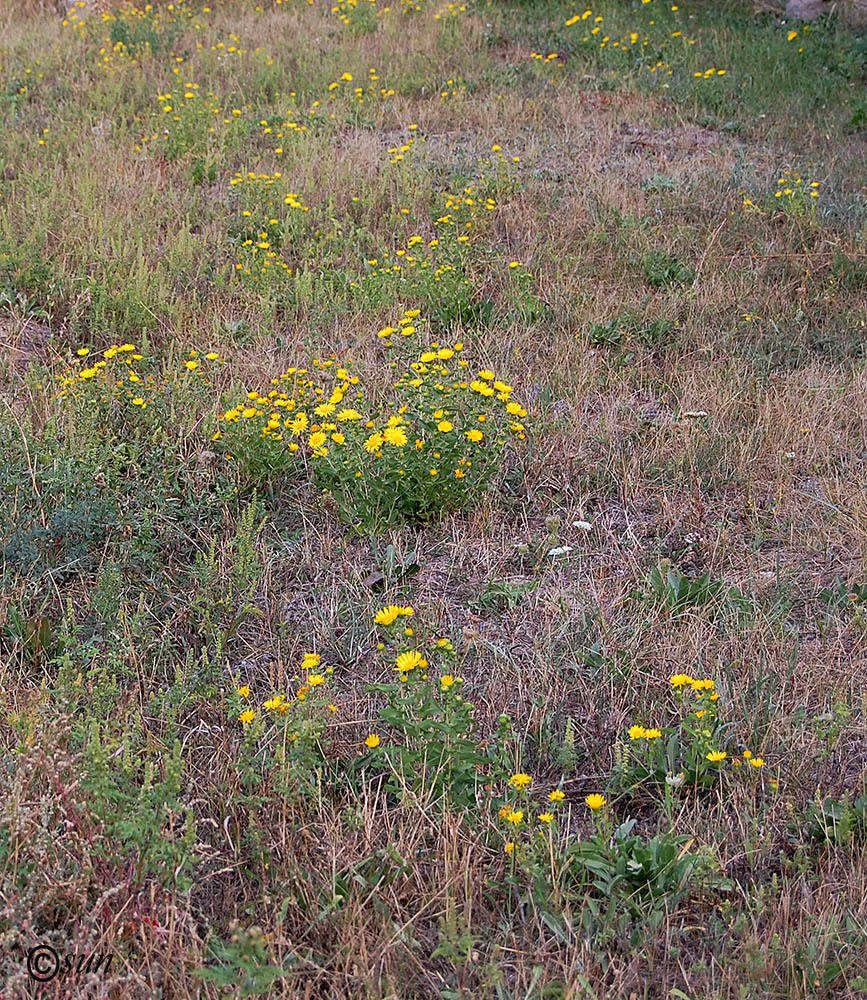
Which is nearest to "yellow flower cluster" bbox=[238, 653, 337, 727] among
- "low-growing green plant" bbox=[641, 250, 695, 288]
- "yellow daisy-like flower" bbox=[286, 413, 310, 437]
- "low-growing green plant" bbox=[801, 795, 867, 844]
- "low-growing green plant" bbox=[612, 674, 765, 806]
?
"low-growing green plant" bbox=[612, 674, 765, 806]

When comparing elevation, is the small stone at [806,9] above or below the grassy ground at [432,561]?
above

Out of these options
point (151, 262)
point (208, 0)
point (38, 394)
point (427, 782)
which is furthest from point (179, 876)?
point (208, 0)

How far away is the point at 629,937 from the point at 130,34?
9.67 metres

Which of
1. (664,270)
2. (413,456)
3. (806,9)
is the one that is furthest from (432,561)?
(806,9)

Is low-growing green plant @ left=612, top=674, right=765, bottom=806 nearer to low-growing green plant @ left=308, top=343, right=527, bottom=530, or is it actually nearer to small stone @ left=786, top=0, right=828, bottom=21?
low-growing green plant @ left=308, top=343, right=527, bottom=530

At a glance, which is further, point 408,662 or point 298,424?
point 298,424

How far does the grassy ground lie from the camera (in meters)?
2.22

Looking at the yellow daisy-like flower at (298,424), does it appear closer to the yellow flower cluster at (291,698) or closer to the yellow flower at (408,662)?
the yellow flower cluster at (291,698)

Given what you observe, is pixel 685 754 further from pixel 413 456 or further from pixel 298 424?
pixel 298 424

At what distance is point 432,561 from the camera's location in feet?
11.9

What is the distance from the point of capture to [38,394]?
4238 mm

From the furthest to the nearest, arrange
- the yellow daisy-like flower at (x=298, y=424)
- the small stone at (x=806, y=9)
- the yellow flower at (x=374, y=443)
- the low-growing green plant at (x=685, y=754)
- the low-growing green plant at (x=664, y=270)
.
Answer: the small stone at (x=806, y=9), the low-growing green plant at (x=664, y=270), the yellow daisy-like flower at (x=298, y=424), the yellow flower at (x=374, y=443), the low-growing green plant at (x=685, y=754)

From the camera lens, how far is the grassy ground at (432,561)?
Answer: 2.22 metres

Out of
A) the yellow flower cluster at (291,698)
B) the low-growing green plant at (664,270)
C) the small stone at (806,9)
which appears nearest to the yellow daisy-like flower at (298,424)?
the yellow flower cluster at (291,698)
